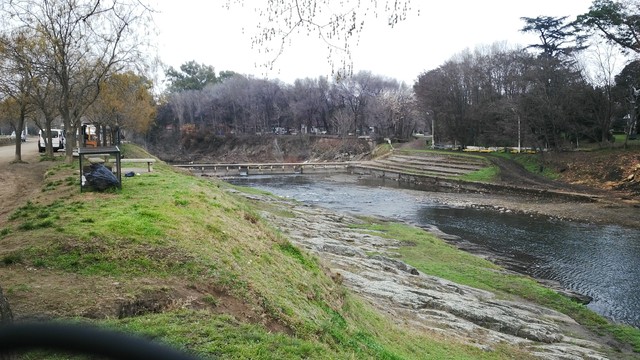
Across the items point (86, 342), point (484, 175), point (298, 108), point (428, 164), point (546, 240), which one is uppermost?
point (298, 108)

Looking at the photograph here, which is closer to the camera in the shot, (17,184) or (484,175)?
(17,184)

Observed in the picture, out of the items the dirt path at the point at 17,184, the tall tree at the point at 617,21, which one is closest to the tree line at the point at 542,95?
the tall tree at the point at 617,21

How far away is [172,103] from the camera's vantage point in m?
101

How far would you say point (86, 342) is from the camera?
4.14 feet

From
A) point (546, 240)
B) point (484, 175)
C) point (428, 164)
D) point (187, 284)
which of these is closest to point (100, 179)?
point (187, 284)

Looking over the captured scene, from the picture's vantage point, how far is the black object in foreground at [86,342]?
1238 mm

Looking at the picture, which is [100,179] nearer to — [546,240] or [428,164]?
[546,240]

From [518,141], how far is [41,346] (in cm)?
6248

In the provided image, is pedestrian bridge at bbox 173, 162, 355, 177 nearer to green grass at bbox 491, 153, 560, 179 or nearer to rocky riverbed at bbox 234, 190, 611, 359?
green grass at bbox 491, 153, 560, 179

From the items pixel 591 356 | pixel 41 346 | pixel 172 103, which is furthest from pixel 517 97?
pixel 172 103

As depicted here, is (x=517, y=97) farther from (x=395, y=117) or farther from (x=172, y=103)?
(x=172, y=103)

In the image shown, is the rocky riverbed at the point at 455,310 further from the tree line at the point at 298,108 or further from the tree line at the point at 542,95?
the tree line at the point at 298,108

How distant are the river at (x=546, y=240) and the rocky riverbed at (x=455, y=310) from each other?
3241 millimetres

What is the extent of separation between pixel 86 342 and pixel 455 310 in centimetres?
1370
